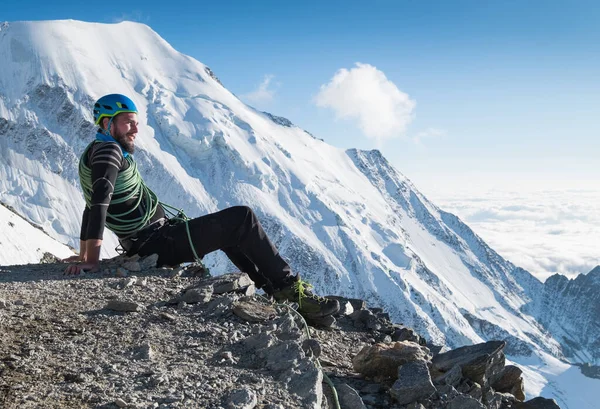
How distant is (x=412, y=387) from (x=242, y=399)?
2.10m

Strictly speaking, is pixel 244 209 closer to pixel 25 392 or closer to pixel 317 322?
pixel 317 322

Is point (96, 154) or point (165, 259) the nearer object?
point (96, 154)

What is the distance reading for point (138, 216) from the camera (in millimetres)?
8289

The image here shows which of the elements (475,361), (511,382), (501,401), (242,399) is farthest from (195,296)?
(511,382)

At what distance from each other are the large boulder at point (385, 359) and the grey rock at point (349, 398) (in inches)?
34.7

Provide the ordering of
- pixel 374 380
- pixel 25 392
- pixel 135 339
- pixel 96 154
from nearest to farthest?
pixel 25 392, pixel 135 339, pixel 374 380, pixel 96 154

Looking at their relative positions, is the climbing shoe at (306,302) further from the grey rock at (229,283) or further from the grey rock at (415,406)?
the grey rock at (415,406)

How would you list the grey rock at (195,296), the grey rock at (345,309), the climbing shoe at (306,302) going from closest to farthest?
1. the grey rock at (195,296)
2. the climbing shoe at (306,302)
3. the grey rock at (345,309)

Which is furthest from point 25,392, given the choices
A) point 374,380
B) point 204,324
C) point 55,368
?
point 374,380

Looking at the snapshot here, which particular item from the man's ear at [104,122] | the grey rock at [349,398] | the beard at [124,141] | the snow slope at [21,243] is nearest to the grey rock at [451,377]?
the grey rock at [349,398]

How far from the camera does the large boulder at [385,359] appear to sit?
6215 mm

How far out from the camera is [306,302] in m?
7.84

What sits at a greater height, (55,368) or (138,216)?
(138,216)

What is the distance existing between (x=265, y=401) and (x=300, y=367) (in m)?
0.69
